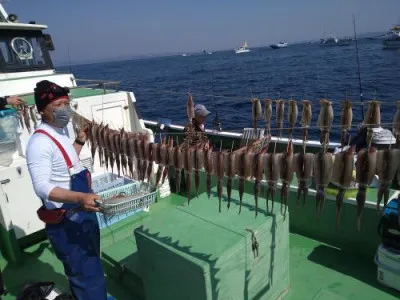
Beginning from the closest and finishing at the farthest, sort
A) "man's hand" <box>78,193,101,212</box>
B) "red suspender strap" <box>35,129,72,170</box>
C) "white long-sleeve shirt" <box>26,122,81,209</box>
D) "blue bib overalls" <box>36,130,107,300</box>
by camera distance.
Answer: "man's hand" <box>78,193,101,212</box>, "white long-sleeve shirt" <box>26,122,81,209</box>, "red suspender strap" <box>35,129,72,170</box>, "blue bib overalls" <box>36,130,107,300</box>

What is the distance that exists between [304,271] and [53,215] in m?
4.14

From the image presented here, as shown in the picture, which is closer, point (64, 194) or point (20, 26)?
point (64, 194)

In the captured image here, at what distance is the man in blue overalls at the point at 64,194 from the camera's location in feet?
10.1

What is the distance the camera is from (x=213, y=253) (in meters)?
3.45

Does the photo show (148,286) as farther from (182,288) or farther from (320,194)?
(320,194)

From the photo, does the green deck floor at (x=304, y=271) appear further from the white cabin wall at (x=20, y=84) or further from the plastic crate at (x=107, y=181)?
the white cabin wall at (x=20, y=84)

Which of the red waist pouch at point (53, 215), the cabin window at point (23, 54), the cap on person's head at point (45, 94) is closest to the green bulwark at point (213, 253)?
the red waist pouch at point (53, 215)

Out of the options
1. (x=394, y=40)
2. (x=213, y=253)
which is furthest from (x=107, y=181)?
(x=394, y=40)

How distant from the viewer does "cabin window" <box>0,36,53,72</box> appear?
9203 mm

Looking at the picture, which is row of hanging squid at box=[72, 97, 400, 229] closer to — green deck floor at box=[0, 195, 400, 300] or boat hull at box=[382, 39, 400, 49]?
green deck floor at box=[0, 195, 400, 300]

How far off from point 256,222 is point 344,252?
2.95m

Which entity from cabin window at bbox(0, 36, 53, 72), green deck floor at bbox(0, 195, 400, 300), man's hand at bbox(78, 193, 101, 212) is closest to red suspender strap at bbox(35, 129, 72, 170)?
man's hand at bbox(78, 193, 101, 212)

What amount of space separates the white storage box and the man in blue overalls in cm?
401

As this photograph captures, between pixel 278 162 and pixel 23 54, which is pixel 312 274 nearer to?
pixel 278 162
